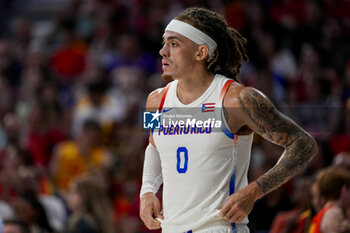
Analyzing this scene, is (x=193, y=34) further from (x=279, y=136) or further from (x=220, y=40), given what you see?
(x=279, y=136)

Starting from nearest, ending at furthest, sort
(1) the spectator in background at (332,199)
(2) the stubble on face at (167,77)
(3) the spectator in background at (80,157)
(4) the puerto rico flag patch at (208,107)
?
(4) the puerto rico flag patch at (208,107) → (2) the stubble on face at (167,77) → (1) the spectator in background at (332,199) → (3) the spectator in background at (80,157)

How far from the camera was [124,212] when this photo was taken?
773 cm

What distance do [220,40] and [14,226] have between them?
2932 millimetres

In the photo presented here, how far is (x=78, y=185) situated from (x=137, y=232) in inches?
32.6

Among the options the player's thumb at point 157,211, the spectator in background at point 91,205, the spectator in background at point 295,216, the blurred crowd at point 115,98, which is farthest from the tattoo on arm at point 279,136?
the spectator in background at point 91,205

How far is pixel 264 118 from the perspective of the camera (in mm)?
3436

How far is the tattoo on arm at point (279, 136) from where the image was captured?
11.1ft

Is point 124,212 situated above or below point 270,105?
below

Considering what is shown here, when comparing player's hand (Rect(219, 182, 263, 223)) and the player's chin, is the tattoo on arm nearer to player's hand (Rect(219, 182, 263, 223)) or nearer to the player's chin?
player's hand (Rect(219, 182, 263, 223))

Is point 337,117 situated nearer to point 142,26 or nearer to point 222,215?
point 142,26

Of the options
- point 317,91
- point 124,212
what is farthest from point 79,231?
point 317,91

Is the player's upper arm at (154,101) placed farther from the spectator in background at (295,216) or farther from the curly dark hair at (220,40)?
the spectator in background at (295,216)

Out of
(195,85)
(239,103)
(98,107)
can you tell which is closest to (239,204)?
(239,103)

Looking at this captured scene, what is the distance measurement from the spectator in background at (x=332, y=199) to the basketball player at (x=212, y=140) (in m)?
1.41
